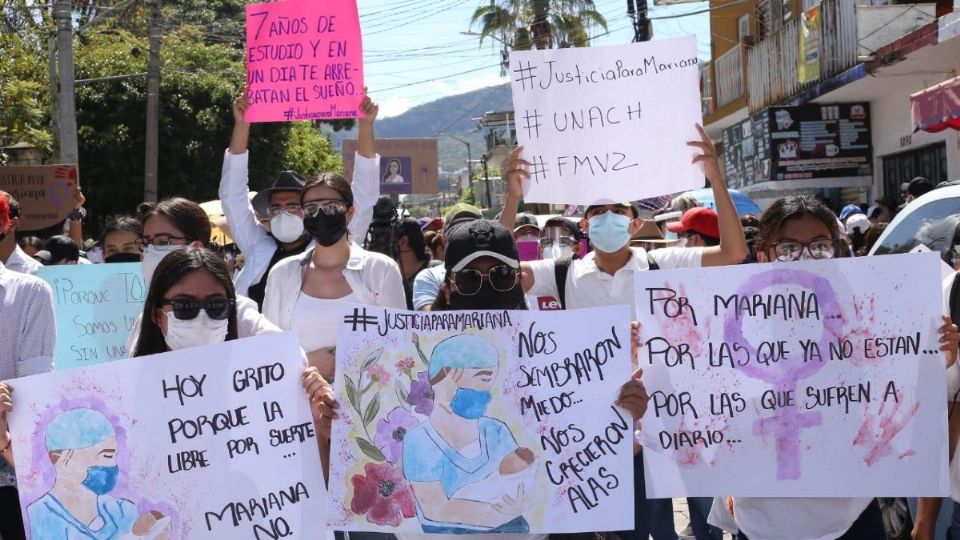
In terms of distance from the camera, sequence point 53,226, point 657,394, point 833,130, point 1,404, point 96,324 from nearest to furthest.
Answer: point 1,404
point 657,394
point 96,324
point 53,226
point 833,130

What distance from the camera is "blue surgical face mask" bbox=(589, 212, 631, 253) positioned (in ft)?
14.2

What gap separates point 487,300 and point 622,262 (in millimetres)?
1160

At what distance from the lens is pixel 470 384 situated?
10.3ft

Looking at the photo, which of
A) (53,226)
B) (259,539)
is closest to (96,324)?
(259,539)

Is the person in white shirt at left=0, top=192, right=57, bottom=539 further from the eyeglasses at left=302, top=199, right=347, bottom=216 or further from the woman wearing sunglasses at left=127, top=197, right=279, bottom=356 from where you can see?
the eyeglasses at left=302, top=199, right=347, bottom=216

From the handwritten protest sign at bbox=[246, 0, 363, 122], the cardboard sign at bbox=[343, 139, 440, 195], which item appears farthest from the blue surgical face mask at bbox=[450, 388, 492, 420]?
the cardboard sign at bbox=[343, 139, 440, 195]

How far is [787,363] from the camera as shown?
3264 mm

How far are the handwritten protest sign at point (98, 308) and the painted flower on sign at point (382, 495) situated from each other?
2810mm

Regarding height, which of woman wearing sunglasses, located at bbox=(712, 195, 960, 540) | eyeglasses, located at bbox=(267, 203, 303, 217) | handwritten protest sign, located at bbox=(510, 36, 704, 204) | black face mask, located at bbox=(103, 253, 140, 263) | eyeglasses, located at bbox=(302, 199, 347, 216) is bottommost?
woman wearing sunglasses, located at bbox=(712, 195, 960, 540)

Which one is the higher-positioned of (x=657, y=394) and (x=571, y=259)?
(x=571, y=259)

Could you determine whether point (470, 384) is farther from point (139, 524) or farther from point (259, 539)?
point (139, 524)

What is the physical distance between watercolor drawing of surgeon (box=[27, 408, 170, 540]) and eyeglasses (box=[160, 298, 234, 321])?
351mm

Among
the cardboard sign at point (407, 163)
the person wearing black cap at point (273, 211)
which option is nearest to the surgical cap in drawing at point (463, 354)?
the person wearing black cap at point (273, 211)

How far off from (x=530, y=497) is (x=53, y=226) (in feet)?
28.3
